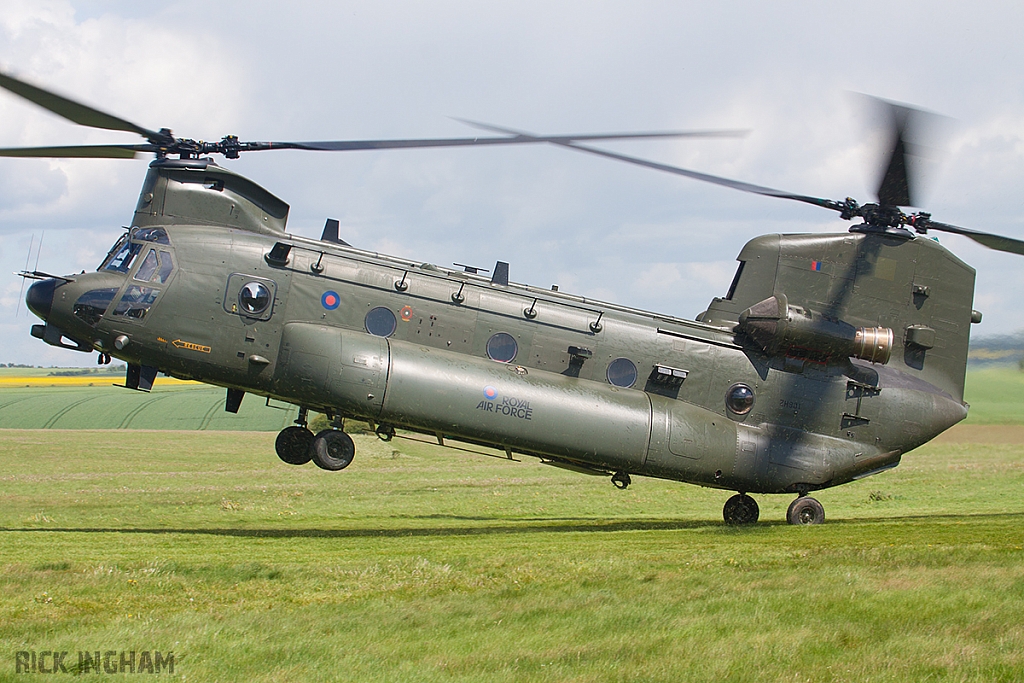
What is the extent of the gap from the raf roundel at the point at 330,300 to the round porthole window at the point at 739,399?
7465mm

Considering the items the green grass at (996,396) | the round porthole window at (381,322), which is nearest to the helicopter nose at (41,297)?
the round porthole window at (381,322)

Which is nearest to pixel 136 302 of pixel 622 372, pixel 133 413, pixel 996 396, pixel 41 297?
pixel 41 297

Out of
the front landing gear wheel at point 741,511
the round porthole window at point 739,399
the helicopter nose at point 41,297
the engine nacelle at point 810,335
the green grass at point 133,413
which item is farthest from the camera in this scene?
the green grass at point 133,413

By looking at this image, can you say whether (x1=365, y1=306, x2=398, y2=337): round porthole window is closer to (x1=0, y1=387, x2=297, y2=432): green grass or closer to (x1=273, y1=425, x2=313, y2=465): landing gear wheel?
(x1=273, y1=425, x2=313, y2=465): landing gear wheel

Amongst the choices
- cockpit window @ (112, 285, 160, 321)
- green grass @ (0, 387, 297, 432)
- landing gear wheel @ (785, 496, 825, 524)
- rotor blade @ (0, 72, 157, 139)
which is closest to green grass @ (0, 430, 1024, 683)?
landing gear wheel @ (785, 496, 825, 524)

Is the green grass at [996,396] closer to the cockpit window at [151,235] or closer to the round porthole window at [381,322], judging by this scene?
the round porthole window at [381,322]

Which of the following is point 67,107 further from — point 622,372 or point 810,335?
point 810,335

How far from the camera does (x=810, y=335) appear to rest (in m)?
18.1

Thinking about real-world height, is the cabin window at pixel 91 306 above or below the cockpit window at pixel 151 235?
below

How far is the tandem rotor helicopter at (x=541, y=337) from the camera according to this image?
15.7m

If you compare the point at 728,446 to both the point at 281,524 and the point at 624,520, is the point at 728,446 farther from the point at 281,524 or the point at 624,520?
the point at 281,524

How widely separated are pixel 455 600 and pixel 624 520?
10246 mm

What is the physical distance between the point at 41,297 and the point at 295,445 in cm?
483

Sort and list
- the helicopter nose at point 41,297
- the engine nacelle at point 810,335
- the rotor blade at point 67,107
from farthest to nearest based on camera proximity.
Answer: the engine nacelle at point 810,335 → the helicopter nose at point 41,297 → the rotor blade at point 67,107
